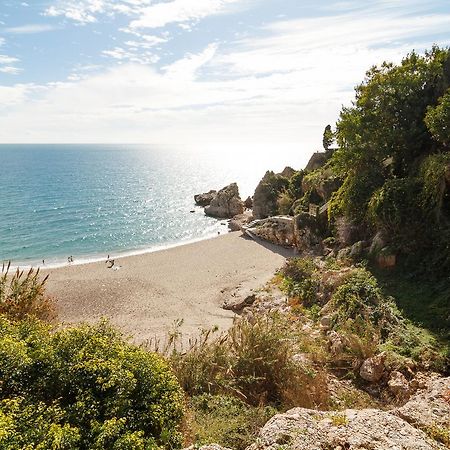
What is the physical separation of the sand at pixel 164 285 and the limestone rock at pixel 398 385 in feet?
40.8

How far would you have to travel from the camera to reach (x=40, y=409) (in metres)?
7.31

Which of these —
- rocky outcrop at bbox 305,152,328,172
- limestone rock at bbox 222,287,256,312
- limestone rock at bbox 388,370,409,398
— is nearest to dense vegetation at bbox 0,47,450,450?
limestone rock at bbox 388,370,409,398

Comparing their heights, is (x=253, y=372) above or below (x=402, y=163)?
below

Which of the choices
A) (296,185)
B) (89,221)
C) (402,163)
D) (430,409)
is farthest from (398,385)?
(89,221)

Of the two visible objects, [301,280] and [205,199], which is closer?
[301,280]

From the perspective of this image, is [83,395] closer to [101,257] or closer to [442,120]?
[442,120]

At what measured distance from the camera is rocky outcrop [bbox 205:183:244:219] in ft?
207

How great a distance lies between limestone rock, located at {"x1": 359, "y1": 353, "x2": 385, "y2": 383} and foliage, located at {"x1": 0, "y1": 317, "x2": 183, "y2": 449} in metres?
6.90

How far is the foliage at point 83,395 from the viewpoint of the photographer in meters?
6.95

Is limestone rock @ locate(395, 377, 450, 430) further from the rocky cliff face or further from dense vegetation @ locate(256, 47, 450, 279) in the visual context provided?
dense vegetation @ locate(256, 47, 450, 279)

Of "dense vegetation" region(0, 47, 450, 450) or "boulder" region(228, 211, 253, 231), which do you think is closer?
"dense vegetation" region(0, 47, 450, 450)

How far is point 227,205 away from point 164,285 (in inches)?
1309

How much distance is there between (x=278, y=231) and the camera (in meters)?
40.7

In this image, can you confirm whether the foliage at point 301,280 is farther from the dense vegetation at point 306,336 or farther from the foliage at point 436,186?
the foliage at point 436,186
